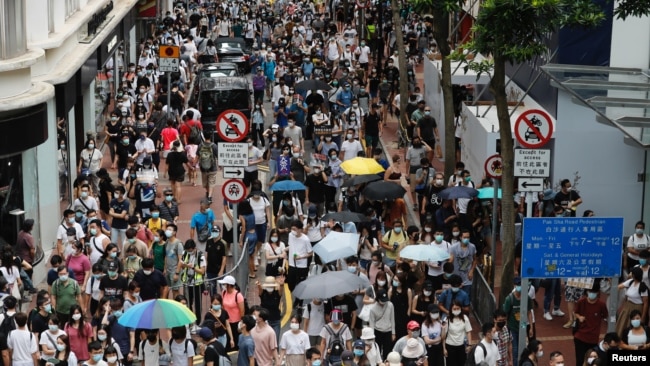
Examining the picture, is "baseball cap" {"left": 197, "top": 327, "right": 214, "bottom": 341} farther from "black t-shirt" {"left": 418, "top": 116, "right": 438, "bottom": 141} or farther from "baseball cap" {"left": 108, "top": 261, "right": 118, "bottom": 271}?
"black t-shirt" {"left": 418, "top": 116, "right": 438, "bottom": 141}

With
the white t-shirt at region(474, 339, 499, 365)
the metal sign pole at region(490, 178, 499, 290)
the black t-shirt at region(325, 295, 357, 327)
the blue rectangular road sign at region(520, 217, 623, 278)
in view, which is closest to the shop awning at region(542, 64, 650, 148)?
the metal sign pole at region(490, 178, 499, 290)

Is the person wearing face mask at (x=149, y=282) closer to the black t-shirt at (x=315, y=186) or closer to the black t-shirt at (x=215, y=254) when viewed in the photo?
the black t-shirt at (x=215, y=254)

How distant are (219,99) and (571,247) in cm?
1763

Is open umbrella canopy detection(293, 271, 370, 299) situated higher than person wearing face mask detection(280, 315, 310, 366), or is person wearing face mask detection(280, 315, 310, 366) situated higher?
open umbrella canopy detection(293, 271, 370, 299)

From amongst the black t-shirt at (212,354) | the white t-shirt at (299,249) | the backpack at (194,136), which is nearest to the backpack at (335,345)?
the black t-shirt at (212,354)

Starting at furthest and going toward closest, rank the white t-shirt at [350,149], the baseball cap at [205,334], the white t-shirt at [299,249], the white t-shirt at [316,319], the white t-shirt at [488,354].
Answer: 1. the white t-shirt at [350,149]
2. the white t-shirt at [299,249]
3. the white t-shirt at [316,319]
4. the white t-shirt at [488,354]
5. the baseball cap at [205,334]

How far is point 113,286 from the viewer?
19.1 m

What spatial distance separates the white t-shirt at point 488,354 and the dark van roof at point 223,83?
59.5 ft

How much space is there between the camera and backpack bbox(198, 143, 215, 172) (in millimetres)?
27484

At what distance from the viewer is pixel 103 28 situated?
108 ft

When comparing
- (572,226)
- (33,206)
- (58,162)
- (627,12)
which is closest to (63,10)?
(58,162)

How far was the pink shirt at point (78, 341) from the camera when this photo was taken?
1759cm

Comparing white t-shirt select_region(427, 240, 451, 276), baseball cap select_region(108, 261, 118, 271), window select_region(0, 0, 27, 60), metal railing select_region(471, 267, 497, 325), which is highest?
window select_region(0, 0, 27, 60)

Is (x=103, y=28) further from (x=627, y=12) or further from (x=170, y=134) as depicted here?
(x=627, y=12)
